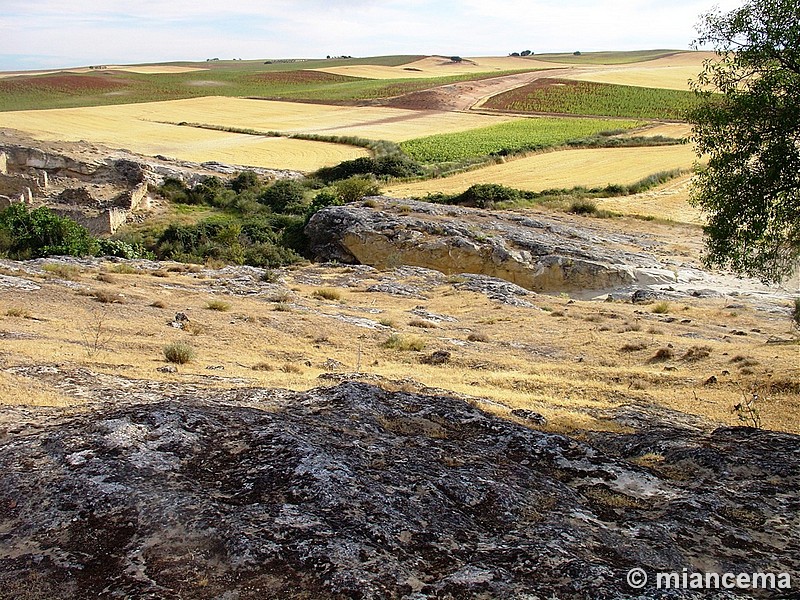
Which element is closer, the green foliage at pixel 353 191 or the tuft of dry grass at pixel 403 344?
the tuft of dry grass at pixel 403 344

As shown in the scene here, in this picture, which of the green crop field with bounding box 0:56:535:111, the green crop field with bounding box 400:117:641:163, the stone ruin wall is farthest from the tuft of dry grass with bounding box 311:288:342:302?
the green crop field with bounding box 0:56:535:111

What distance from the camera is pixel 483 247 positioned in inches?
1148

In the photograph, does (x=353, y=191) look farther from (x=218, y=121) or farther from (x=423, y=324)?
(x=218, y=121)

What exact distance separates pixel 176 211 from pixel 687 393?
119ft

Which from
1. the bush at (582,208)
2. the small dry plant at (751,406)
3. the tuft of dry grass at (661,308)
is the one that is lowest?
the tuft of dry grass at (661,308)

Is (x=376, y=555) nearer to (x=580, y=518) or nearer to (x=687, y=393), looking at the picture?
(x=580, y=518)

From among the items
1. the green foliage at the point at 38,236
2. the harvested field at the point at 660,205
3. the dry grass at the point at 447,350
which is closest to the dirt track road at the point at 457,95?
the harvested field at the point at 660,205

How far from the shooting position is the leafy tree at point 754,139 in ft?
34.9

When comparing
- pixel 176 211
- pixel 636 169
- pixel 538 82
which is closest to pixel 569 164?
pixel 636 169

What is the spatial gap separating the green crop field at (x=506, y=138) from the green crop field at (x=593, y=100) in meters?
7.94

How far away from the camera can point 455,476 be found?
269 inches

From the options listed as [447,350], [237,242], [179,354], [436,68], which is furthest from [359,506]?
[436,68]

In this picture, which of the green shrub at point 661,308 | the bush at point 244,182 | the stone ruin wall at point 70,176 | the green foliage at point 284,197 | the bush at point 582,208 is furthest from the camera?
the bush at point 244,182

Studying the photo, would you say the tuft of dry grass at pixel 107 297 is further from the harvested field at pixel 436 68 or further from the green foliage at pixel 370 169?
the harvested field at pixel 436 68
